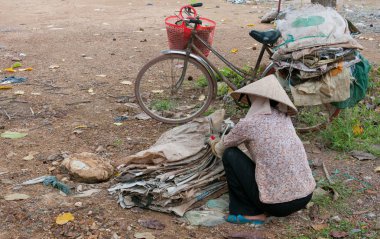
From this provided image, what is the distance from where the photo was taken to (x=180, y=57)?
4508 millimetres

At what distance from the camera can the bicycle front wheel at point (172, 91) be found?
455cm

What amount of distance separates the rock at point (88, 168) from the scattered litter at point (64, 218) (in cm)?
47

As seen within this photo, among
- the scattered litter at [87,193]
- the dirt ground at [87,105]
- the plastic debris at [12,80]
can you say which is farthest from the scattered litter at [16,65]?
the scattered litter at [87,193]

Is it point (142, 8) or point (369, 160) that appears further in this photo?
point (142, 8)

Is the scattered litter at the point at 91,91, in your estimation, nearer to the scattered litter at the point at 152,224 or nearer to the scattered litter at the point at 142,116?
the scattered litter at the point at 142,116

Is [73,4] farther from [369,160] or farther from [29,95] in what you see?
[369,160]

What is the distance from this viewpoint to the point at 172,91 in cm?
488

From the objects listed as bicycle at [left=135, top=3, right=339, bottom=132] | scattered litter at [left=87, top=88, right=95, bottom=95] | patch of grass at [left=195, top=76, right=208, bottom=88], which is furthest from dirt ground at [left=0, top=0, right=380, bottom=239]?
patch of grass at [left=195, top=76, right=208, bottom=88]

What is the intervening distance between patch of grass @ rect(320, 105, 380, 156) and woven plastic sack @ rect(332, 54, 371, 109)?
232 millimetres

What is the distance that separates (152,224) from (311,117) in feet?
7.06

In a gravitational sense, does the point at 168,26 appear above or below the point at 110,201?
above

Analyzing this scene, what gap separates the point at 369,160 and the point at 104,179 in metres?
2.05

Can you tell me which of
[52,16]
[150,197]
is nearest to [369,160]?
[150,197]

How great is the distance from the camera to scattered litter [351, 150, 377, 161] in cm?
394
